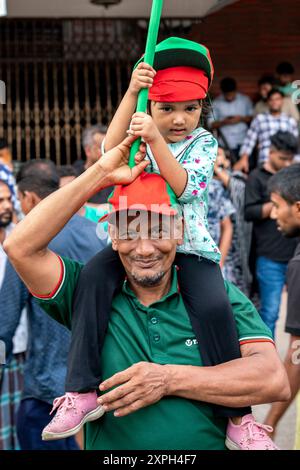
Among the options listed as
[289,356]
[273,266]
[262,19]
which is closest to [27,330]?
[289,356]

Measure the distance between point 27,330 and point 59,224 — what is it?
2.40m

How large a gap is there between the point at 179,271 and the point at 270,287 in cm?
420

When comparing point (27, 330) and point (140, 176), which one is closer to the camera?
point (140, 176)

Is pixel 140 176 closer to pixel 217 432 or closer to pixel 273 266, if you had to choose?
pixel 217 432

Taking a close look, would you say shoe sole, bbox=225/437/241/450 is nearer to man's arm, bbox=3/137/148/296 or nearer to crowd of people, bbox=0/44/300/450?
crowd of people, bbox=0/44/300/450

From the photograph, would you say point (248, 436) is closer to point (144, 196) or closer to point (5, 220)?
point (144, 196)

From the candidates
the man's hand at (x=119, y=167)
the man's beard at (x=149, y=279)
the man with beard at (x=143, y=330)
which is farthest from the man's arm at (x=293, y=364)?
the man's hand at (x=119, y=167)

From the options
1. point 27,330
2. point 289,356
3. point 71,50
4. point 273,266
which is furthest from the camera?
point 71,50

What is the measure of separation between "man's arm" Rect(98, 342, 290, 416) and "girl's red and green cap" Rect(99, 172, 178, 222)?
1.57 ft

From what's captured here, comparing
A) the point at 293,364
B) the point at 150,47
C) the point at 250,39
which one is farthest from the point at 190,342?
the point at 250,39

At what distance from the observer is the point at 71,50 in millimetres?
11789

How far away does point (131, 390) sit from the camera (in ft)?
8.62

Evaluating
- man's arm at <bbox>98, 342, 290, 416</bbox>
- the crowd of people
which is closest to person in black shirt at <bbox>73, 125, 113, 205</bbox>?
→ the crowd of people

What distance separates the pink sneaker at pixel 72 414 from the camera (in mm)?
2771
